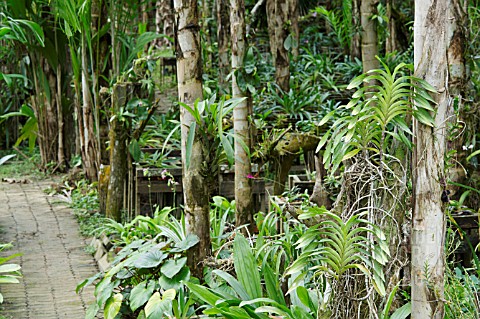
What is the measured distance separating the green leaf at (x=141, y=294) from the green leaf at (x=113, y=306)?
0.11 m

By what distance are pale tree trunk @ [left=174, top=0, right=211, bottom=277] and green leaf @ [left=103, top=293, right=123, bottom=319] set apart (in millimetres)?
521

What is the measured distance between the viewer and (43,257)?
272 inches

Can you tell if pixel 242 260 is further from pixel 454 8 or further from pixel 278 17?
pixel 278 17

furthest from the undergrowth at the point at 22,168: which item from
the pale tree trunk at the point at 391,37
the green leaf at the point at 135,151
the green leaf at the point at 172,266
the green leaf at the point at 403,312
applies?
the green leaf at the point at 403,312

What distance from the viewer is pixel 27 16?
10141 mm


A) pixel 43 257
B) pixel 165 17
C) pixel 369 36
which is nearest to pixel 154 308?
pixel 43 257

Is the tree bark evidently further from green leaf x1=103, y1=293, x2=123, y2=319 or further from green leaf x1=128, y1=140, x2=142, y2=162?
green leaf x1=103, y1=293, x2=123, y2=319

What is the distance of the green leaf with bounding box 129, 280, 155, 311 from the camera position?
180 inches

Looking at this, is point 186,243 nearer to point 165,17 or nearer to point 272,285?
point 272,285

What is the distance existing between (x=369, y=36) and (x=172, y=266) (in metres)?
3.14

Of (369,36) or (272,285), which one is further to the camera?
(369,36)

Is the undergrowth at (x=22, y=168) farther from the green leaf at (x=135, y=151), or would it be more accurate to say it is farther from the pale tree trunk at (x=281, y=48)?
the green leaf at (x=135, y=151)

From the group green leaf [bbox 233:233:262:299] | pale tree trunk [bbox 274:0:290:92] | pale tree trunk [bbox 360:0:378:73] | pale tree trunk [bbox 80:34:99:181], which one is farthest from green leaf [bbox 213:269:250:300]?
pale tree trunk [bbox 274:0:290:92]

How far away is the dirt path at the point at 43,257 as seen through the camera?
5.54m
